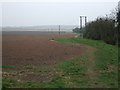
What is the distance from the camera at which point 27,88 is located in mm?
7465

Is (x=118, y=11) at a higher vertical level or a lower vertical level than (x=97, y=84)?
higher

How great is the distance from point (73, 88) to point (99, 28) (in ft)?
124

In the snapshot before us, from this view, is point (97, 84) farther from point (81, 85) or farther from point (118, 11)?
point (118, 11)

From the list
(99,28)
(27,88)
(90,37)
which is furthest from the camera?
(90,37)

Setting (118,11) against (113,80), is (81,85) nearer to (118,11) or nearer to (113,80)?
(113,80)

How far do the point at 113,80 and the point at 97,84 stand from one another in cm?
105

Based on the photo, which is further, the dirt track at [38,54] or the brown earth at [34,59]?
the dirt track at [38,54]

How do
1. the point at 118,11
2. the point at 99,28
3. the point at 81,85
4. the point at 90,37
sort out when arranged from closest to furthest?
the point at 81,85, the point at 118,11, the point at 99,28, the point at 90,37

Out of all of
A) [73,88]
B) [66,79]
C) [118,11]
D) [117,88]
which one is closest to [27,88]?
[73,88]

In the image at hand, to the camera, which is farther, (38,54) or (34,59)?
(38,54)

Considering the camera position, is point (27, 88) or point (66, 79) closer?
point (27, 88)

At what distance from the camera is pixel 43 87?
A: 7.63 metres

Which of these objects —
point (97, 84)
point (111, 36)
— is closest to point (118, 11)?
point (111, 36)

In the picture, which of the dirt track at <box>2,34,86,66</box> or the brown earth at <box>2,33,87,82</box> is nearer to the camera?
the brown earth at <box>2,33,87,82</box>
